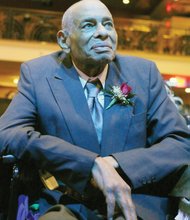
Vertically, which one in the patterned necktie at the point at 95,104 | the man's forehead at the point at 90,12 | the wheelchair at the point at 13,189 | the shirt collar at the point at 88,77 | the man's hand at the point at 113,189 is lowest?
the wheelchair at the point at 13,189

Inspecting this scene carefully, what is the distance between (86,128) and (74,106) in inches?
3.7

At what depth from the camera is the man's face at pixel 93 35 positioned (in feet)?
5.06

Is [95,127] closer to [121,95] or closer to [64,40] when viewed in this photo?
[121,95]

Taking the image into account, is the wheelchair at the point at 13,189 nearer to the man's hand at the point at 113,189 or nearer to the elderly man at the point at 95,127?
the elderly man at the point at 95,127

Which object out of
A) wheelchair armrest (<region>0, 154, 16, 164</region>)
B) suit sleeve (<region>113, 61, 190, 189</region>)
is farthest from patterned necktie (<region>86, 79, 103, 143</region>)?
wheelchair armrest (<region>0, 154, 16, 164</region>)

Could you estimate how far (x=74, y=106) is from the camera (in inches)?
59.4

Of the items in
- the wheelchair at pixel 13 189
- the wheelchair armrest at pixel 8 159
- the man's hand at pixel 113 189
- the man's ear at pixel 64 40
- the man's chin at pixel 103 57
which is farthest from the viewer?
the man's ear at pixel 64 40

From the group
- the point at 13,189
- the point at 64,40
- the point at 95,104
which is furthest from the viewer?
the point at 64,40

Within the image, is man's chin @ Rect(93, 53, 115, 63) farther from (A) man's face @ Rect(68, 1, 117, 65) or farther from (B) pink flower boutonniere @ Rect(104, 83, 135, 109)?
(B) pink flower boutonniere @ Rect(104, 83, 135, 109)

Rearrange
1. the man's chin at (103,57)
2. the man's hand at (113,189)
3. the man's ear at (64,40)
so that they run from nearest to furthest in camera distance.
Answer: the man's hand at (113,189) < the man's chin at (103,57) < the man's ear at (64,40)

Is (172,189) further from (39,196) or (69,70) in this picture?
(69,70)

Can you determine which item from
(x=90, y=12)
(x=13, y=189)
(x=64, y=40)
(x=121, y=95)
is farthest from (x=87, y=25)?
(x=13, y=189)

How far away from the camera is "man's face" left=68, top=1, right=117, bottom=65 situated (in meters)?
1.54

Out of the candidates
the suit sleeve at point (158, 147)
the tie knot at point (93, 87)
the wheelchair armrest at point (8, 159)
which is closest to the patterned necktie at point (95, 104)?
the tie knot at point (93, 87)
